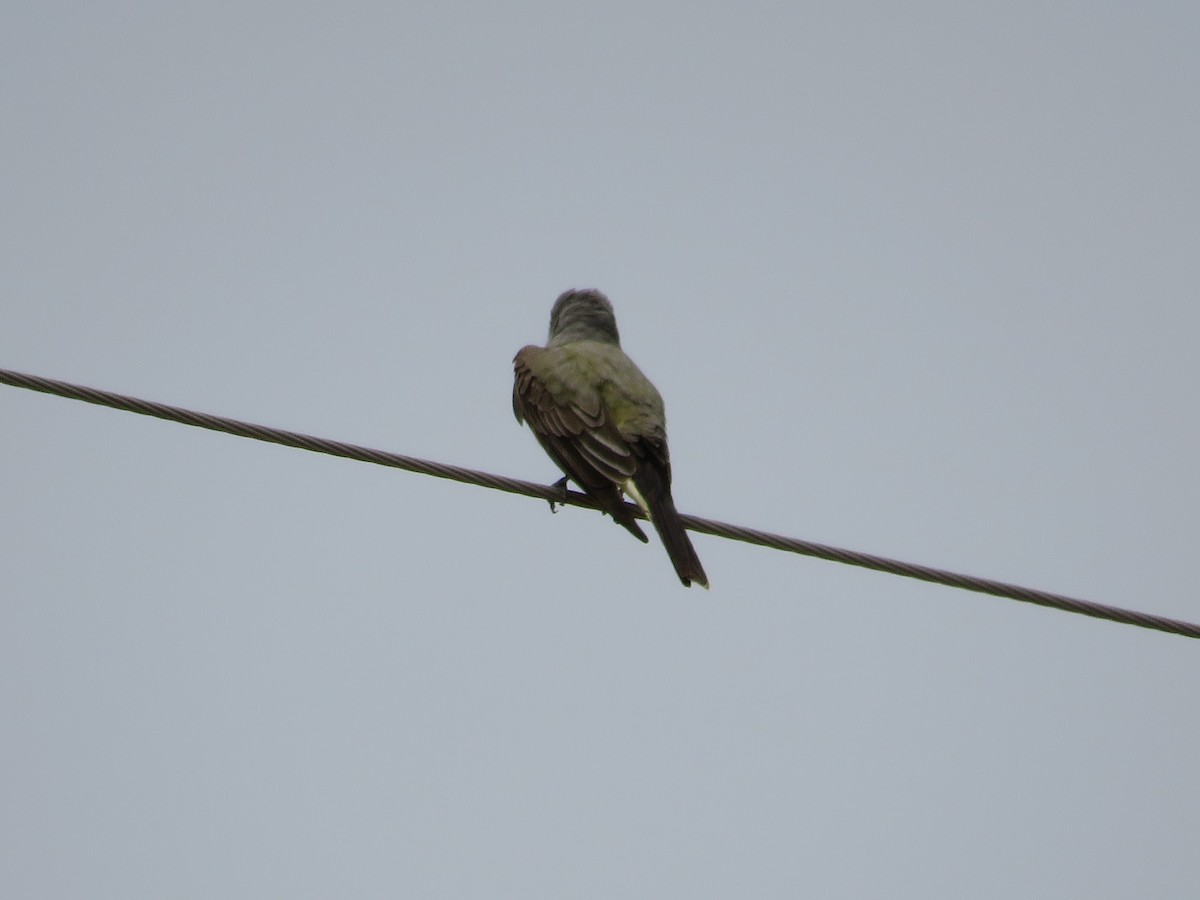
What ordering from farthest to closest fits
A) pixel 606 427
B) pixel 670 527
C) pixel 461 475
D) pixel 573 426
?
1. pixel 573 426
2. pixel 606 427
3. pixel 670 527
4. pixel 461 475

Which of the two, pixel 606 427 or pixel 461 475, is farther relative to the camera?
pixel 606 427

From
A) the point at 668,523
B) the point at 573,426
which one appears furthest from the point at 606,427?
the point at 668,523

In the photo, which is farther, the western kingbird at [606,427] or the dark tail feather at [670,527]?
the western kingbird at [606,427]

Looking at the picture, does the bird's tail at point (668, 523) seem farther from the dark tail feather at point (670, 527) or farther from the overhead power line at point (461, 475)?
the overhead power line at point (461, 475)

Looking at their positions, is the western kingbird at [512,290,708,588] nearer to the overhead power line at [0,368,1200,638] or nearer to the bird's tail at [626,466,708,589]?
the bird's tail at [626,466,708,589]

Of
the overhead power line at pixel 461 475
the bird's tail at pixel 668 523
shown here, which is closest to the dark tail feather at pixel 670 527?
the bird's tail at pixel 668 523

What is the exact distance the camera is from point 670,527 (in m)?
5.82

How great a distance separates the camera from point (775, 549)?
15.1ft

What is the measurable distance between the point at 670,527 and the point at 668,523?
0.02m

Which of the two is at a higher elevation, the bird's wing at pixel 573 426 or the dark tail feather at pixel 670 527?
the bird's wing at pixel 573 426

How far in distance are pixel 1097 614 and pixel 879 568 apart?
665 millimetres

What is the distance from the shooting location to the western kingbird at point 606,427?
596 centimetres

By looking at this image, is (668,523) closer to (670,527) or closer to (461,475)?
(670,527)

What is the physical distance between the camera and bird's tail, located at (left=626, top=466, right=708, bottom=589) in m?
5.69
